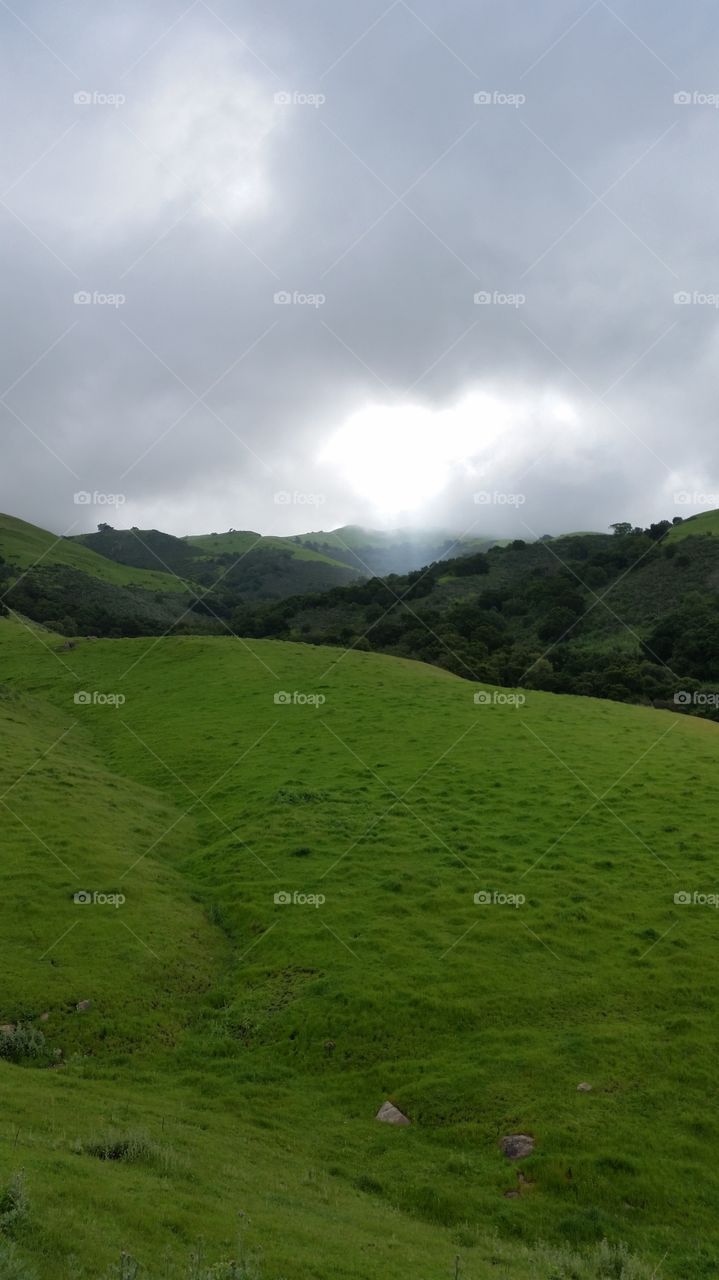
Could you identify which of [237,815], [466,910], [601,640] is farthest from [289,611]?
[466,910]

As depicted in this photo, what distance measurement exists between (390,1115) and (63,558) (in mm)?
155553

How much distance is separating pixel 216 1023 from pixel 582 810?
15440 millimetres

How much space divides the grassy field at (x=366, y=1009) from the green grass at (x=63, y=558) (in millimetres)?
122417

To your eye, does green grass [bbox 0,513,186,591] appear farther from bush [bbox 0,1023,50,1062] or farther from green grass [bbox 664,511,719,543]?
bush [bbox 0,1023,50,1062]

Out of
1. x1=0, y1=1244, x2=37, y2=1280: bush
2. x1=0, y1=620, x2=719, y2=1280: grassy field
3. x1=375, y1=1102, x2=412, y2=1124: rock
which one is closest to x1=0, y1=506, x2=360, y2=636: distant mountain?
x1=0, y1=620, x2=719, y2=1280: grassy field

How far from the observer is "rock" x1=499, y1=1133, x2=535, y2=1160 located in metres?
11.6

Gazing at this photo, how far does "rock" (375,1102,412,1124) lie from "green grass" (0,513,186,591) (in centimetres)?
13441

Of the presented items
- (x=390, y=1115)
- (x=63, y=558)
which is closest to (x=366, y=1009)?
(x=390, y=1115)

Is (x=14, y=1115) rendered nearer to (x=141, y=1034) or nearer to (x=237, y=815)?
(x=141, y=1034)

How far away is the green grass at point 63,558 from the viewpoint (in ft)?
479

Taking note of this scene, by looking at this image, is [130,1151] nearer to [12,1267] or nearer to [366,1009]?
[12,1267]

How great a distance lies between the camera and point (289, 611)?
94.6 m

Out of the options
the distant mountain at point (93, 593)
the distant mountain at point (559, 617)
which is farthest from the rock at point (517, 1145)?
the distant mountain at point (93, 593)

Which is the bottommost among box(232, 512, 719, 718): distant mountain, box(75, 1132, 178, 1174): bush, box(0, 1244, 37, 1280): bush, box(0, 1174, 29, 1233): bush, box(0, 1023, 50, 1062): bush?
box(0, 1023, 50, 1062): bush
